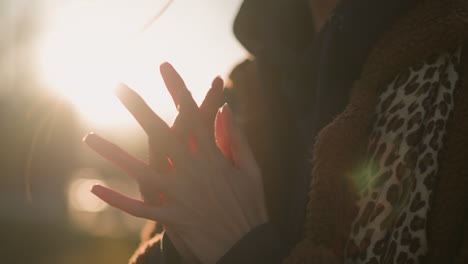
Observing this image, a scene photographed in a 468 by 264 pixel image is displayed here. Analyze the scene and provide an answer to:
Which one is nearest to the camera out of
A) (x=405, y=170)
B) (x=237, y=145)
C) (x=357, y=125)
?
(x=405, y=170)

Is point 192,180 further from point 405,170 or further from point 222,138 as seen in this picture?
point 405,170

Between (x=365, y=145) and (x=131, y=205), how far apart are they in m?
0.66

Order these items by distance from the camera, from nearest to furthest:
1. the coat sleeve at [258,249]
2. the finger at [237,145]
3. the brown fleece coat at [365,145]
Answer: the brown fleece coat at [365,145] < the coat sleeve at [258,249] < the finger at [237,145]

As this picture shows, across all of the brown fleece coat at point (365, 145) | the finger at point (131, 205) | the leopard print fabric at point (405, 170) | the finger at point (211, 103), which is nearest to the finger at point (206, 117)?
the finger at point (211, 103)

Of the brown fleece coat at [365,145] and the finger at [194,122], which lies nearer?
the brown fleece coat at [365,145]

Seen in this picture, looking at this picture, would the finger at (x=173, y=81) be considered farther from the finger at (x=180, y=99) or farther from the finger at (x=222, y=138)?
the finger at (x=222, y=138)

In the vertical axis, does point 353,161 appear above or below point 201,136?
below

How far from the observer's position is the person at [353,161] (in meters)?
1.10

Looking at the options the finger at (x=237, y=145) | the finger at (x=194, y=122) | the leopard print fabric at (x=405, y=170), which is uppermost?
the finger at (x=194, y=122)

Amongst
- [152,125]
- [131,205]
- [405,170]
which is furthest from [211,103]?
[405,170]

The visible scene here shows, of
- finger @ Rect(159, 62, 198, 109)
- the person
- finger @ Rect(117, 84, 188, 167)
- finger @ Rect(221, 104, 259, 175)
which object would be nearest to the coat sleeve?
the person

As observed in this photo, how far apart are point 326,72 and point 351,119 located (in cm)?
28

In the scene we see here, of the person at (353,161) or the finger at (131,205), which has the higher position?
the finger at (131,205)

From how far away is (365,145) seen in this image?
1.24m
